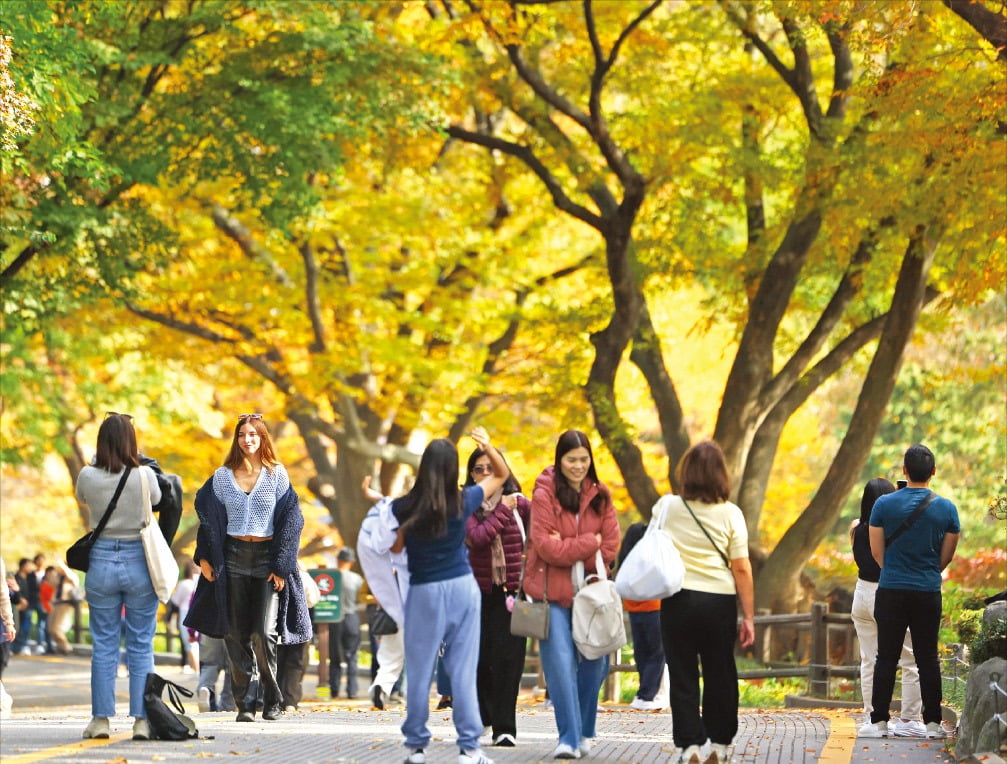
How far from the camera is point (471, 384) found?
26.4 meters

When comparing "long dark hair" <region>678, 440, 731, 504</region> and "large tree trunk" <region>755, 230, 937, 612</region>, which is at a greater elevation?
"large tree trunk" <region>755, 230, 937, 612</region>

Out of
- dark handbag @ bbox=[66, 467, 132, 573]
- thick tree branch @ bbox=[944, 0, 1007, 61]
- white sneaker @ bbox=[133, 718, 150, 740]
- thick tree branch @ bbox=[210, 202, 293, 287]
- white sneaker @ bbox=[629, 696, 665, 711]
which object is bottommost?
white sneaker @ bbox=[629, 696, 665, 711]

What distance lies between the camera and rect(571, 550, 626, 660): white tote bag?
841 centimetres

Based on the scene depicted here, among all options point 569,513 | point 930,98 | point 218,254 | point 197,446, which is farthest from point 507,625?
point 197,446

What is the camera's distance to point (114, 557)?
9203 millimetres

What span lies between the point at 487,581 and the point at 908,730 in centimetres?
337

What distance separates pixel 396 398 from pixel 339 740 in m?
17.8

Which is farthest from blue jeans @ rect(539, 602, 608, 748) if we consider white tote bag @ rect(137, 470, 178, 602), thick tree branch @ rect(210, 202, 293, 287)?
thick tree branch @ rect(210, 202, 293, 287)

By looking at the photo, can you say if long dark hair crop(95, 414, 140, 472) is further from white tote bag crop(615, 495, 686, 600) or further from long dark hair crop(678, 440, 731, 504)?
long dark hair crop(678, 440, 731, 504)

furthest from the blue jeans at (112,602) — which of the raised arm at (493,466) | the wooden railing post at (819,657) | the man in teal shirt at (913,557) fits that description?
the wooden railing post at (819,657)

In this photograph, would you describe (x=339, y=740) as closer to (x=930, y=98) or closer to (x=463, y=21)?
(x=930, y=98)

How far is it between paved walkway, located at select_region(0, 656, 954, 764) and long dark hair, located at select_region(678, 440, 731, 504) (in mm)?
1606

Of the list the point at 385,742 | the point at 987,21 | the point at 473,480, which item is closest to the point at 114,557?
the point at 385,742

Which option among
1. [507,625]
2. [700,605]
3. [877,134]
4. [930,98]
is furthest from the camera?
[877,134]
